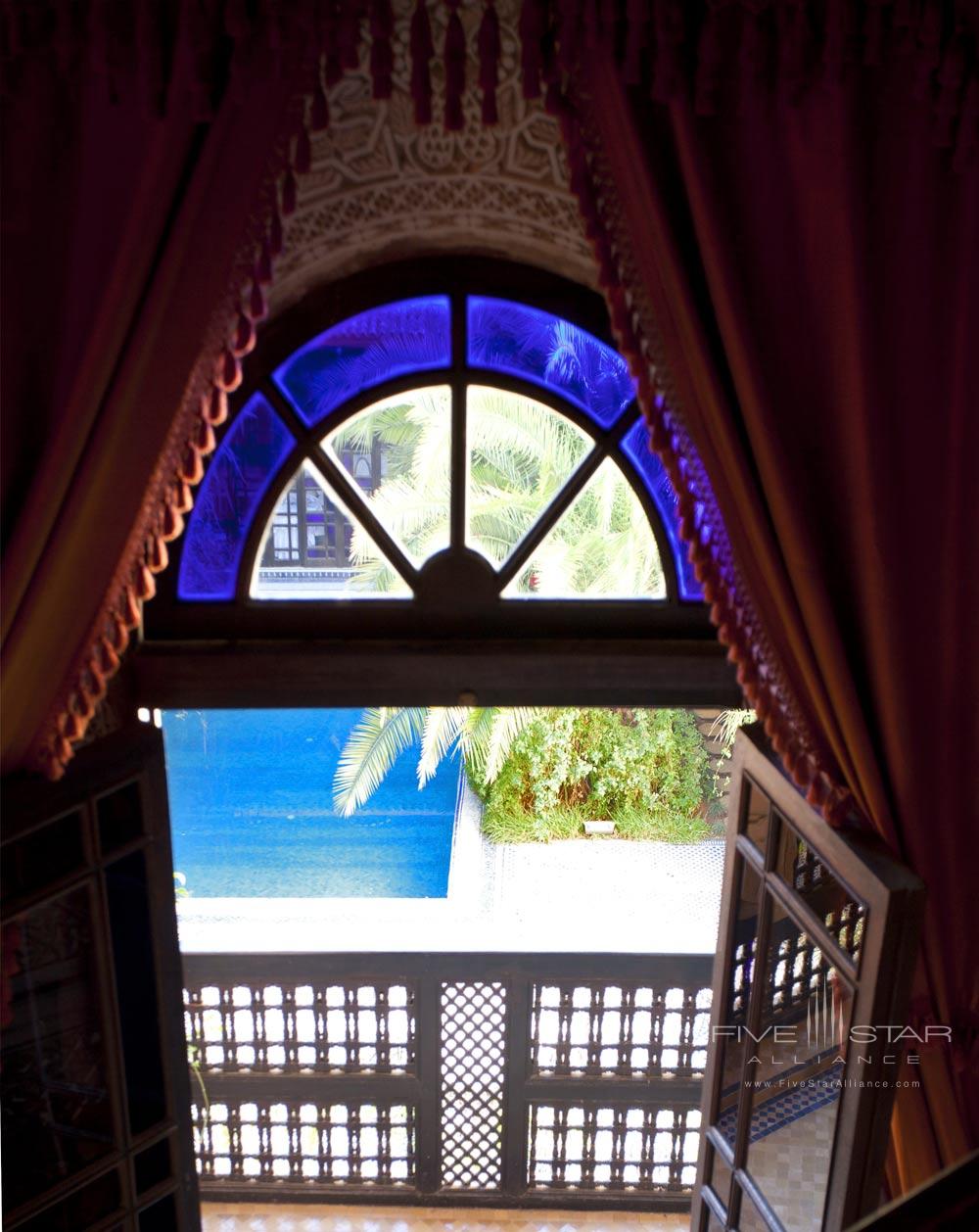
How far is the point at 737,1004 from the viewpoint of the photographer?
2.08m

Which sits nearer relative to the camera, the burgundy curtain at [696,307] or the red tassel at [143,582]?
the burgundy curtain at [696,307]

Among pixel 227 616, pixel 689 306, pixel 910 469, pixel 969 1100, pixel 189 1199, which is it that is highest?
pixel 689 306

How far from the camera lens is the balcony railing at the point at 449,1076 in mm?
3039

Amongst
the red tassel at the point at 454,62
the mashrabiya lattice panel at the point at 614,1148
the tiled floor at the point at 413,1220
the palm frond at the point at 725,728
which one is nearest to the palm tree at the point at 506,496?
the red tassel at the point at 454,62

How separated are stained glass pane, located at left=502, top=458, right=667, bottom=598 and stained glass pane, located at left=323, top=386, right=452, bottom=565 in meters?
0.21

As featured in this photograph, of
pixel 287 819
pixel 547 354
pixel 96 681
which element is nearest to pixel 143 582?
pixel 96 681

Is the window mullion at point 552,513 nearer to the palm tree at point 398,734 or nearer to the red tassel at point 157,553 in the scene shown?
the red tassel at point 157,553

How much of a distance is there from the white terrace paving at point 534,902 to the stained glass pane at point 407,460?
482 cm

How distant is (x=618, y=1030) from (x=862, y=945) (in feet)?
5.76

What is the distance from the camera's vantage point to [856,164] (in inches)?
57.9

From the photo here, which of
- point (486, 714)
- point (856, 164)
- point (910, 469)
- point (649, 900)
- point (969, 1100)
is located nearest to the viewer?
point (856, 164)

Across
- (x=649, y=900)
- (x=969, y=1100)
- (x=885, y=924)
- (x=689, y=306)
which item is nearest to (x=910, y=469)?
(x=689, y=306)

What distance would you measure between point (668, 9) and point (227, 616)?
1.31 m

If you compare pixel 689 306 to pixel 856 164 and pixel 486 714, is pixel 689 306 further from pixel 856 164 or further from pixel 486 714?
pixel 486 714
